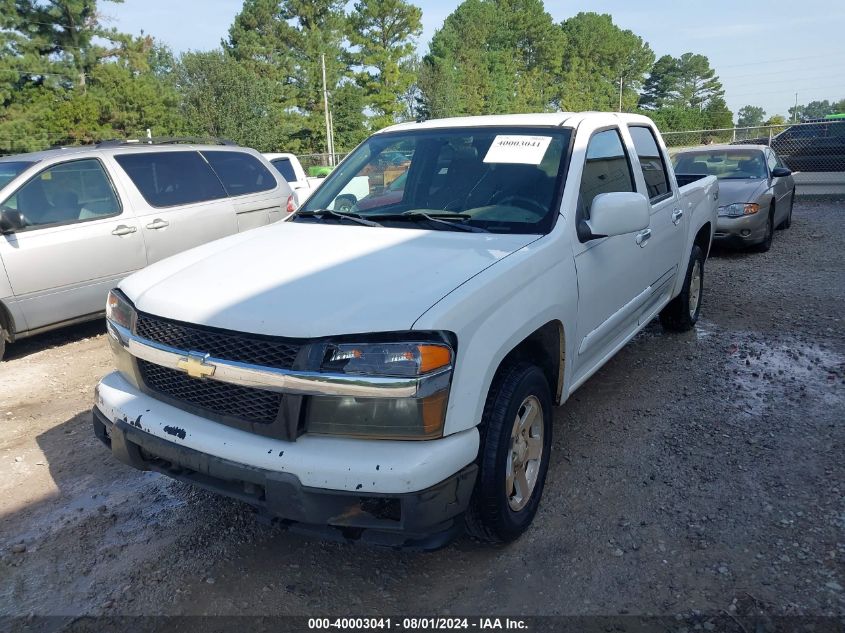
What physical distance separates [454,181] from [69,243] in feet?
12.7

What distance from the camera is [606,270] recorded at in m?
3.67

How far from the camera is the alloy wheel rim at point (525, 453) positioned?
115 inches

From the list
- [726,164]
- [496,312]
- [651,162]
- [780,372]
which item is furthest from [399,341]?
[726,164]

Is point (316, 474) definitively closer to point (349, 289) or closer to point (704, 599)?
point (349, 289)

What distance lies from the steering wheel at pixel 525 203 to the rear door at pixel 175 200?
4192 mm

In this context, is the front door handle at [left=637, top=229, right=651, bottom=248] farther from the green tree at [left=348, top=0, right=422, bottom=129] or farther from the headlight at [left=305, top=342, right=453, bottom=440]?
the green tree at [left=348, top=0, right=422, bottom=129]

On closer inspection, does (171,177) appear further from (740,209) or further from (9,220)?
(740,209)

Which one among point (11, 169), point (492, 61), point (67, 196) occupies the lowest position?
point (67, 196)

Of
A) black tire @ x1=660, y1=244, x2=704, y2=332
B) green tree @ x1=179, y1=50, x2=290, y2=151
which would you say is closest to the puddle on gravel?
black tire @ x1=660, y1=244, x2=704, y2=332

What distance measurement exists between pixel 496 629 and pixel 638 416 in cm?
221

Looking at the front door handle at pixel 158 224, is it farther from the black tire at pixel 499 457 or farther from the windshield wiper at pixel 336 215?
the black tire at pixel 499 457

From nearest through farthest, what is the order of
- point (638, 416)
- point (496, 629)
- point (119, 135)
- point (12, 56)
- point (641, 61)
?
1. point (496, 629)
2. point (638, 416)
3. point (12, 56)
4. point (119, 135)
5. point (641, 61)

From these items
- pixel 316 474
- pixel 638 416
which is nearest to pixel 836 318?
pixel 638 416

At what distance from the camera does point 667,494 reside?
11.2ft
